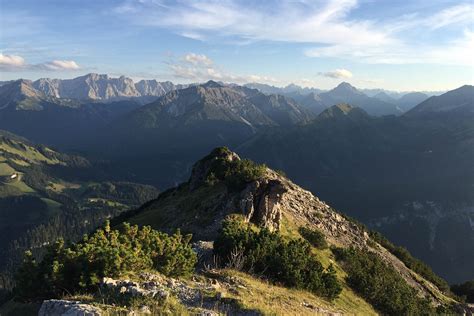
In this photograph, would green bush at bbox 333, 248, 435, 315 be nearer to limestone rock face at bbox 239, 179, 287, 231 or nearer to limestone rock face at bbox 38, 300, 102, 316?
limestone rock face at bbox 239, 179, 287, 231

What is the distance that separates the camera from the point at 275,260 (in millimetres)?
27250

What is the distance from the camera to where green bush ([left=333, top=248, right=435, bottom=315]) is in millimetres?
38500

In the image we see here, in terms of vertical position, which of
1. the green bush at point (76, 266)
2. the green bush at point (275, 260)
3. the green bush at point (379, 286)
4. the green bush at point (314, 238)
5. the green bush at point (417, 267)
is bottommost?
the green bush at point (417, 267)

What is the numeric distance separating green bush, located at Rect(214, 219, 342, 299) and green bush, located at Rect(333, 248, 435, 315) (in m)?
11.2

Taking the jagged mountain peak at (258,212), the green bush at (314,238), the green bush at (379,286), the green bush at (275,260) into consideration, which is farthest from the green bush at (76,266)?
the green bush at (314,238)

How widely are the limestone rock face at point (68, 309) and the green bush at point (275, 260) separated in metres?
12.9

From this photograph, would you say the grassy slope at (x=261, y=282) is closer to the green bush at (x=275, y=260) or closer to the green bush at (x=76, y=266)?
the green bush at (x=275, y=260)

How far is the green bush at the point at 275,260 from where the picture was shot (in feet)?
87.9

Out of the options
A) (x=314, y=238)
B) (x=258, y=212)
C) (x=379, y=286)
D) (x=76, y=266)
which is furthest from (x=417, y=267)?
(x=76, y=266)

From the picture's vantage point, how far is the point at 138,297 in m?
14.7

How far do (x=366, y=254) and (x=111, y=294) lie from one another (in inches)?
1789

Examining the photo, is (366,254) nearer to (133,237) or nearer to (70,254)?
(133,237)

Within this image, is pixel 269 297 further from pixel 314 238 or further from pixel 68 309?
pixel 314 238

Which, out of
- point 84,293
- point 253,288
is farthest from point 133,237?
point 253,288
